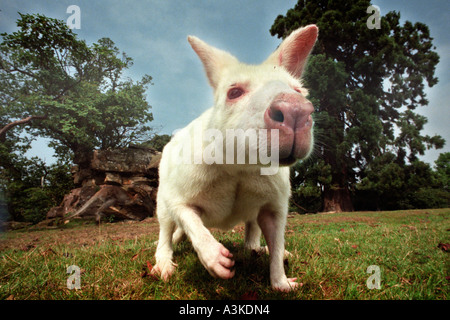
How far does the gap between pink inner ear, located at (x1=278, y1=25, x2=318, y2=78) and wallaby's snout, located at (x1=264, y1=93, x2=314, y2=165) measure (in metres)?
1.07

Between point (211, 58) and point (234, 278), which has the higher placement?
point (211, 58)

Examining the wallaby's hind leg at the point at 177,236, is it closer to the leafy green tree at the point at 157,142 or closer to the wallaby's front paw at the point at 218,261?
the wallaby's front paw at the point at 218,261

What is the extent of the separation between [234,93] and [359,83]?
18.6 metres

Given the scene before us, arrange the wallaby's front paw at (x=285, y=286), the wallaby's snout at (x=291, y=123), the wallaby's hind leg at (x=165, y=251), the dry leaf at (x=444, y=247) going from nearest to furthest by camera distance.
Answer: the wallaby's snout at (x=291, y=123) → the wallaby's front paw at (x=285, y=286) → the wallaby's hind leg at (x=165, y=251) → the dry leaf at (x=444, y=247)

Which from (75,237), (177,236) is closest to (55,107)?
(75,237)

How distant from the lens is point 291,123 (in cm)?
147

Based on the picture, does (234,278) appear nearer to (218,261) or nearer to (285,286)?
(285,286)

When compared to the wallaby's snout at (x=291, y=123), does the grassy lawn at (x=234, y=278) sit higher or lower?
lower

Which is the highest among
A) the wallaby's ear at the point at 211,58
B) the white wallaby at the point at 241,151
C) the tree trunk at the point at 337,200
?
the wallaby's ear at the point at 211,58

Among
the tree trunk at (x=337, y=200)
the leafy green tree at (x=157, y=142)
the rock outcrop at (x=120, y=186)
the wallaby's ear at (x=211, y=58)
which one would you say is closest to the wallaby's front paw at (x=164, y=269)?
the wallaby's ear at (x=211, y=58)

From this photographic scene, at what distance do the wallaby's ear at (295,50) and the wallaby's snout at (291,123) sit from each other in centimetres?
104

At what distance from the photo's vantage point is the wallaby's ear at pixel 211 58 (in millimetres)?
2367

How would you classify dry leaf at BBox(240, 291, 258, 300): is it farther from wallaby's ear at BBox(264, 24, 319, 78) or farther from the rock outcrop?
the rock outcrop

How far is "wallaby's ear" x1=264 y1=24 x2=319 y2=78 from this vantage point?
2.33 m
